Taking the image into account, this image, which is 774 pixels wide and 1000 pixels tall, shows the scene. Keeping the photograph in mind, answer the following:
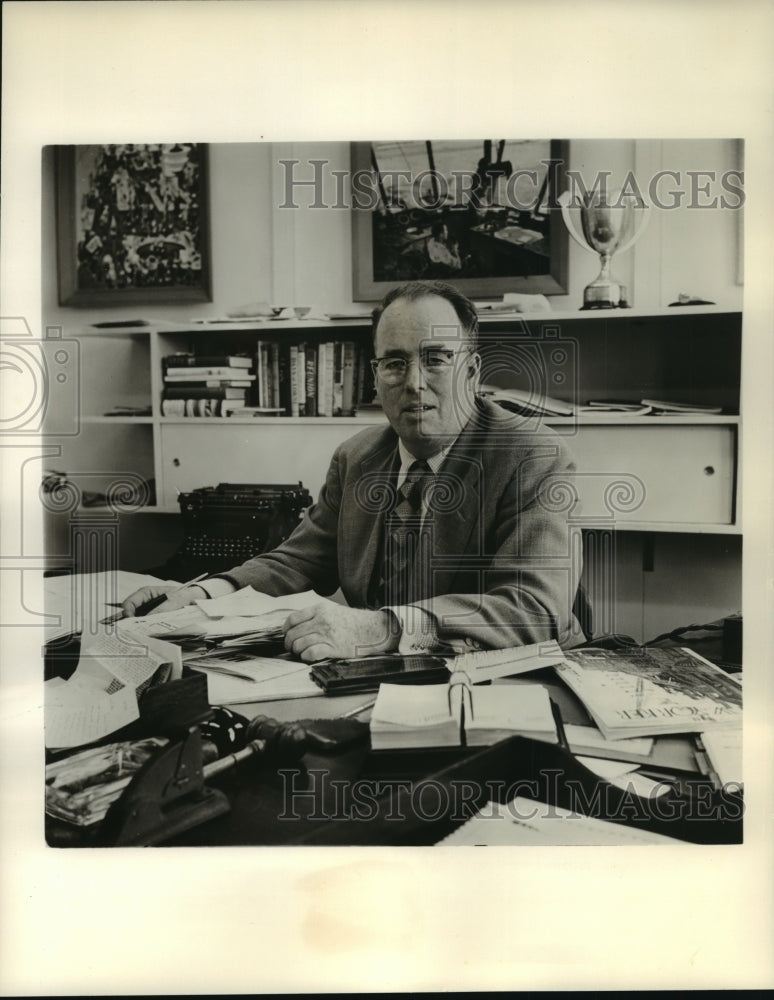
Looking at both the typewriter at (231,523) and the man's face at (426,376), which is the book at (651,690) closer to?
the man's face at (426,376)

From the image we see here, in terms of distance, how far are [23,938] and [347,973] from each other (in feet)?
2.11

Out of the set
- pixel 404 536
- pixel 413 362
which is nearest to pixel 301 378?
pixel 413 362

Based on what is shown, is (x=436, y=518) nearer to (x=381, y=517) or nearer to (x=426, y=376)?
(x=381, y=517)

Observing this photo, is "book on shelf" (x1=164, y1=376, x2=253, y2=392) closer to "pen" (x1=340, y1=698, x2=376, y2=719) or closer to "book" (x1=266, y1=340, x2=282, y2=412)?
"book" (x1=266, y1=340, x2=282, y2=412)

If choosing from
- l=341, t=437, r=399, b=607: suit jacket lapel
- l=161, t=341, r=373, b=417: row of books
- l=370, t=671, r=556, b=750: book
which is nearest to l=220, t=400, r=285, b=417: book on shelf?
l=161, t=341, r=373, b=417: row of books

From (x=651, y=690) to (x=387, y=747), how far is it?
52 centimetres

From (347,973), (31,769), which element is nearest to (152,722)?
(31,769)

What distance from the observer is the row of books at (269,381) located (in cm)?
161

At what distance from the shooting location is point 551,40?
1.56 meters

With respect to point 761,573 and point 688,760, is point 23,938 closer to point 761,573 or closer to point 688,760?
point 688,760

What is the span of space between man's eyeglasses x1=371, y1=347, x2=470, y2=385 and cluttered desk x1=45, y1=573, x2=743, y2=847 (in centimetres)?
49

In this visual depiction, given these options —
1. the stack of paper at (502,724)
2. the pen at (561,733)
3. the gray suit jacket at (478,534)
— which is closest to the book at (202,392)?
the gray suit jacket at (478,534)

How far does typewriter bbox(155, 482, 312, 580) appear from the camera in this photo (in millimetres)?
1619

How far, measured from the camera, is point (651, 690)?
1557 mm
